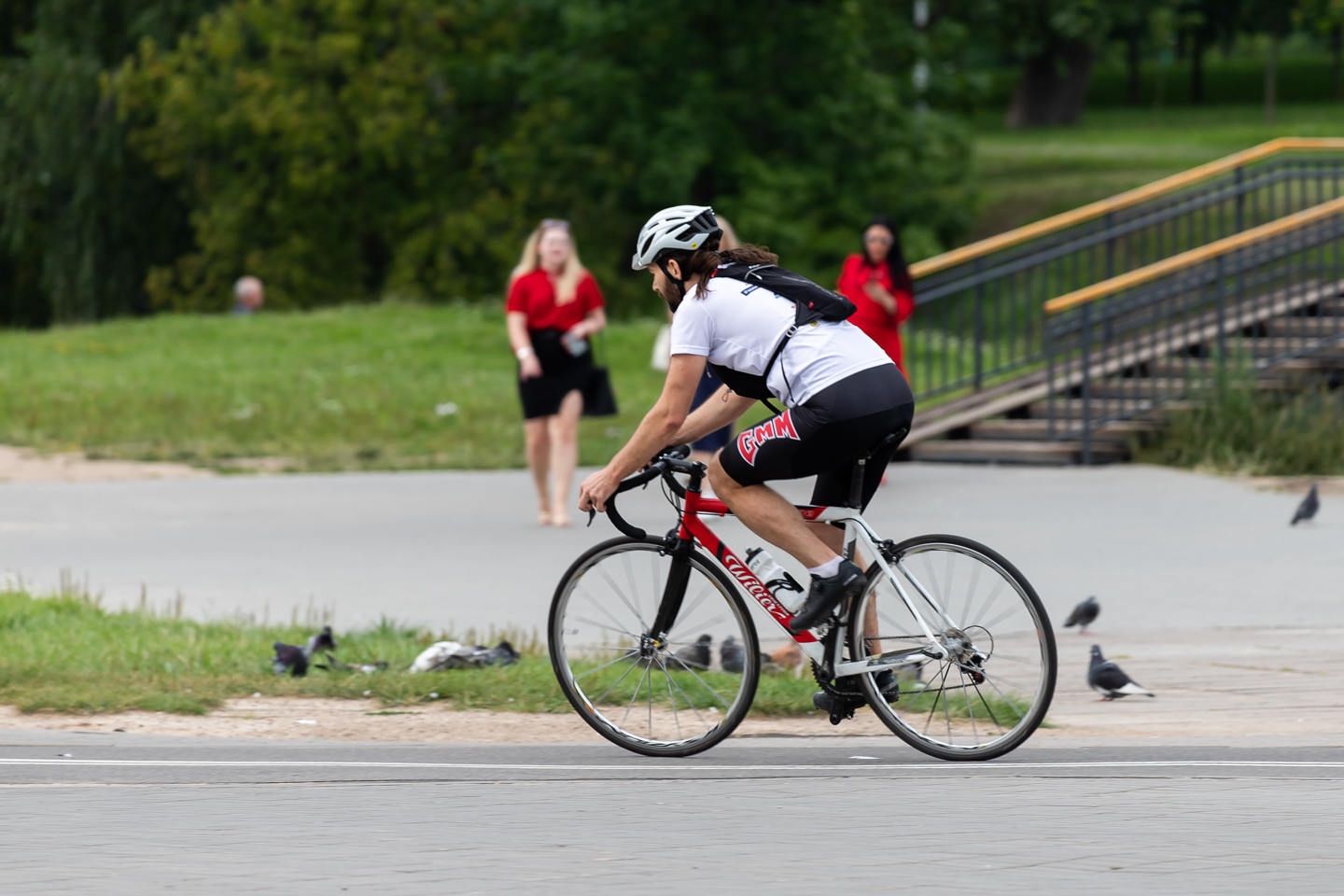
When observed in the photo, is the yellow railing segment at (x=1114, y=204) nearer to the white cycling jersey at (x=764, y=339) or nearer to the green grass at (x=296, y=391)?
the green grass at (x=296, y=391)

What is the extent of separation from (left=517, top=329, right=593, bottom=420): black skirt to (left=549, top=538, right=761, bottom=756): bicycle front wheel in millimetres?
5590

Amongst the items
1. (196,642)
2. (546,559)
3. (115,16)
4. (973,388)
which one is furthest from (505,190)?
(196,642)

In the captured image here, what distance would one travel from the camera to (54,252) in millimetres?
39031

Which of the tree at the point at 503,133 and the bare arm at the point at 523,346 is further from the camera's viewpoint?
the tree at the point at 503,133

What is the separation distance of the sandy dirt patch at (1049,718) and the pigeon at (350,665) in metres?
0.31

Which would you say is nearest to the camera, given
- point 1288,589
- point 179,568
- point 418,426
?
point 1288,589

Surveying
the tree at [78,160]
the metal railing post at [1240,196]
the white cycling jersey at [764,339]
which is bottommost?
the white cycling jersey at [764,339]

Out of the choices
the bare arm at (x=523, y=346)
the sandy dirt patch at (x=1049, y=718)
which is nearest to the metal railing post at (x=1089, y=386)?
the bare arm at (x=523, y=346)

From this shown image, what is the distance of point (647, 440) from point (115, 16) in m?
35.5

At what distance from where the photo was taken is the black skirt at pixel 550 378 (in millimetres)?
11969

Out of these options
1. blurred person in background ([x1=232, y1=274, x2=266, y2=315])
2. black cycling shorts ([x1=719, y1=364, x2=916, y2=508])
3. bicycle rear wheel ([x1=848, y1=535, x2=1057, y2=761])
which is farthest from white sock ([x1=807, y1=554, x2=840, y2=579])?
blurred person in background ([x1=232, y1=274, x2=266, y2=315])

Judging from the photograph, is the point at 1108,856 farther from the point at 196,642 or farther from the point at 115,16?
the point at 115,16

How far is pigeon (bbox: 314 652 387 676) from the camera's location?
24.8 ft

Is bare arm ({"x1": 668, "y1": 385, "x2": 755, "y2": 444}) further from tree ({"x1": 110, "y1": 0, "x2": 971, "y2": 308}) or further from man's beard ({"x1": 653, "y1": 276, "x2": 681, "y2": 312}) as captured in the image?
tree ({"x1": 110, "y1": 0, "x2": 971, "y2": 308})
